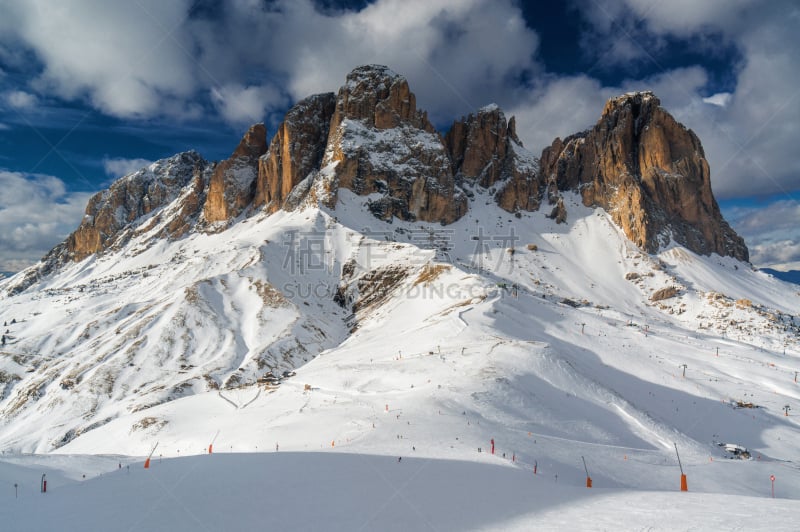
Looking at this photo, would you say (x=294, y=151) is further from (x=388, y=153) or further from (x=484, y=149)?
(x=484, y=149)

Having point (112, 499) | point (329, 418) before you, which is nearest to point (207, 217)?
point (329, 418)

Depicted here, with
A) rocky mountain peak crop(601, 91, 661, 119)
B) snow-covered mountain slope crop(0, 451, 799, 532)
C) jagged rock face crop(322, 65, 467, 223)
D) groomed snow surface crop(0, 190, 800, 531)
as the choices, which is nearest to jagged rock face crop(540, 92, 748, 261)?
rocky mountain peak crop(601, 91, 661, 119)

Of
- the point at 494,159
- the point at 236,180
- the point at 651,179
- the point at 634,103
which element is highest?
the point at 634,103

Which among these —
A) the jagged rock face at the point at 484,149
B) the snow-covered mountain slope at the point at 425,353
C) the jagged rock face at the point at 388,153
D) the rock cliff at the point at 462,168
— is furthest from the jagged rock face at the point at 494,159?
→ the jagged rock face at the point at 388,153

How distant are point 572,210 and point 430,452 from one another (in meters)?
156

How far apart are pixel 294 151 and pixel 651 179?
130881 mm

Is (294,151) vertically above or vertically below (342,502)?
above

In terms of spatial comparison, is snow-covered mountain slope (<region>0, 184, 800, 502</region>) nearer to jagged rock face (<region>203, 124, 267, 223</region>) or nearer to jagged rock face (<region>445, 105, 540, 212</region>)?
jagged rock face (<region>445, 105, 540, 212</region>)

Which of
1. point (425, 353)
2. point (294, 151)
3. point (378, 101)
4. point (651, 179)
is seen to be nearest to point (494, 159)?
point (378, 101)

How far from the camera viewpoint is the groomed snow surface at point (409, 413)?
10352 mm

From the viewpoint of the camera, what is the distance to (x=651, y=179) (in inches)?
Result: 5886

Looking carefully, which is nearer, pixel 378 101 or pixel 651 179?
pixel 651 179

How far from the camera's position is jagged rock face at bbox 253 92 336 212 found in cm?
15962

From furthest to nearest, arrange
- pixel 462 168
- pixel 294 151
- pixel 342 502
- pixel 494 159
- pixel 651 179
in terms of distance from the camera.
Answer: pixel 462 168 → pixel 494 159 → pixel 294 151 → pixel 651 179 → pixel 342 502
